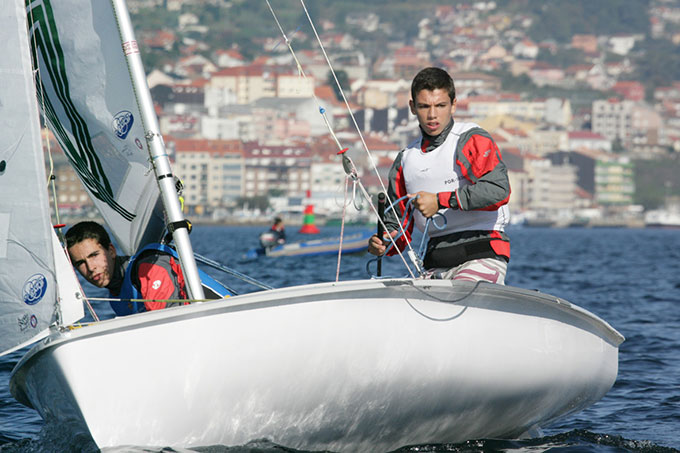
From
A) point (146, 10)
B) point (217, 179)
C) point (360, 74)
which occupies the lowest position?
point (217, 179)

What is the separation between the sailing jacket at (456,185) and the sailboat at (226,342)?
321 millimetres

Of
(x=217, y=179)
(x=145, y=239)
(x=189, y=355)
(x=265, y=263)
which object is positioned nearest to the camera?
(x=189, y=355)

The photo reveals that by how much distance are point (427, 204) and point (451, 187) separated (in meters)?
0.29

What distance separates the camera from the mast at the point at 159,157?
3.62m

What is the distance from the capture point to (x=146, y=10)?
14975cm

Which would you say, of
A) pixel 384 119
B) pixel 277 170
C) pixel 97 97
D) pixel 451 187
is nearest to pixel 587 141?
pixel 384 119

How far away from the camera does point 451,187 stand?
3.87 meters

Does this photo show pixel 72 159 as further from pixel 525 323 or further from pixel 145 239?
pixel 525 323

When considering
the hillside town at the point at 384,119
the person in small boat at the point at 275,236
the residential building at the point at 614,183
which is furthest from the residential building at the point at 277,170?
the person in small boat at the point at 275,236

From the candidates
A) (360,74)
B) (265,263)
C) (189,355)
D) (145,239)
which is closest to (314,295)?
(189,355)

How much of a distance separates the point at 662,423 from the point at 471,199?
1.76m

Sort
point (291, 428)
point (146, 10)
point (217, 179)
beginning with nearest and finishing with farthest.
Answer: point (291, 428), point (217, 179), point (146, 10)

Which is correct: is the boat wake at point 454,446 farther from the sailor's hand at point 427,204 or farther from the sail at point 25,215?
the sailor's hand at point 427,204

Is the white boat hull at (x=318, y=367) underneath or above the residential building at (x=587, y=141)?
above
